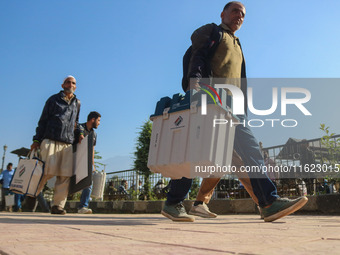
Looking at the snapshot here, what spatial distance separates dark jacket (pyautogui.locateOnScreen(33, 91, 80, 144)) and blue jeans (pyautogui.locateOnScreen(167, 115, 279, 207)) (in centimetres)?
247

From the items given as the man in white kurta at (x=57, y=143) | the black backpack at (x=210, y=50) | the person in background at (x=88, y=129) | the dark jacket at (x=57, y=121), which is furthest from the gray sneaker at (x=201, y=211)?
the person in background at (x=88, y=129)

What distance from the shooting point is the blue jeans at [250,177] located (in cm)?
321

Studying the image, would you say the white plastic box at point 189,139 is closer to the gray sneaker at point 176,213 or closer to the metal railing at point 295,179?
the gray sneaker at point 176,213

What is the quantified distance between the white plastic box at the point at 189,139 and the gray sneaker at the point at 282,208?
26.4 inches

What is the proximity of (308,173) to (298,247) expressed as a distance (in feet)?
18.6

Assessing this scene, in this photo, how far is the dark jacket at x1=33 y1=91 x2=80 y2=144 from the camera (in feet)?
16.8

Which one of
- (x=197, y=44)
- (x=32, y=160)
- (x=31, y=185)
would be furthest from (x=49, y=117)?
(x=197, y=44)

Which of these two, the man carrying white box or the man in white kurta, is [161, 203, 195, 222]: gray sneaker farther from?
the man in white kurta

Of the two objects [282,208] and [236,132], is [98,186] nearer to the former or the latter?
[236,132]

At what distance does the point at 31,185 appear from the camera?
4.84 meters

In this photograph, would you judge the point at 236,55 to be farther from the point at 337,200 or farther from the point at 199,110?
the point at 337,200

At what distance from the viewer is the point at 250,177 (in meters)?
3.31

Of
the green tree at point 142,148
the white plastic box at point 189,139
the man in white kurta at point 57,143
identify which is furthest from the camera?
the green tree at point 142,148

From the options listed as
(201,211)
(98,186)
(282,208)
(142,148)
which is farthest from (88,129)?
(142,148)
